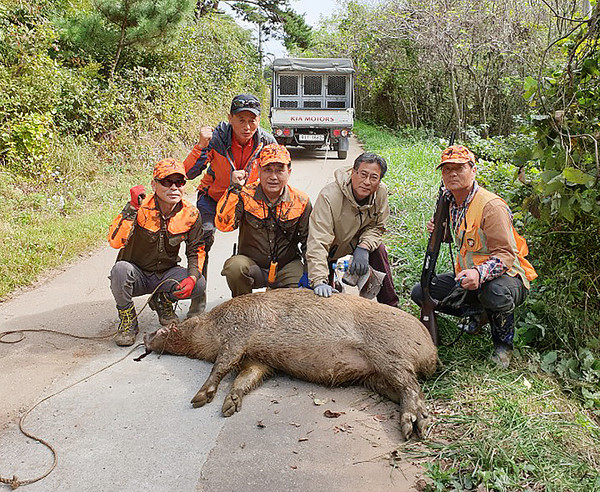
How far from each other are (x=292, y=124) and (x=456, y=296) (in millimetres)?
13127

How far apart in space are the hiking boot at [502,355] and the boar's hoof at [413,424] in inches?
38.5

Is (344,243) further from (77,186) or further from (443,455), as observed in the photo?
(77,186)

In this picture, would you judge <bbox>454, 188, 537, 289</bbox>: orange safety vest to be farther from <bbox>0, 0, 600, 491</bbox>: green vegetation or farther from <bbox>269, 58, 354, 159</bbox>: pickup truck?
<bbox>269, 58, 354, 159</bbox>: pickup truck

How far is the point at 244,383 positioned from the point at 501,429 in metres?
1.72

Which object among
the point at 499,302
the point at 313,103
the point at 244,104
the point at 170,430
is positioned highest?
the point at 244,104

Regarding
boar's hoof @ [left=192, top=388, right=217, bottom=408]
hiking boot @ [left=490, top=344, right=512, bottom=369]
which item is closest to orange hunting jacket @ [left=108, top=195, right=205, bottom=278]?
boar's hoof @ [left=192, top=388, right=217, bottom=408]

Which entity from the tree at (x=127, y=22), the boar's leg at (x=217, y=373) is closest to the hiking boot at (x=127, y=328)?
the boar's leg at (x=217, y=373)

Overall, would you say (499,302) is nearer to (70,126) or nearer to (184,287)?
(184,287)

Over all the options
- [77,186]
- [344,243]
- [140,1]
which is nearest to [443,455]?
[344,243]

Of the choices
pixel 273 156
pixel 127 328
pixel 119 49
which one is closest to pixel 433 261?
pixel 273 156

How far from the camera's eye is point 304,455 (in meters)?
3.13

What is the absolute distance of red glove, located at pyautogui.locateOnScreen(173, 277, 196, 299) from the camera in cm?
481

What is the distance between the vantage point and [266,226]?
4.94 m

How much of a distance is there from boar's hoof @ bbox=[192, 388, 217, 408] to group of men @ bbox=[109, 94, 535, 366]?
3.70 feet
